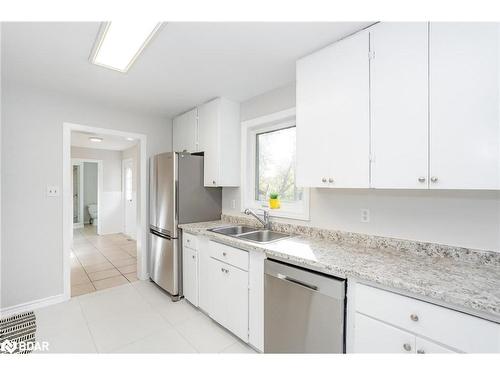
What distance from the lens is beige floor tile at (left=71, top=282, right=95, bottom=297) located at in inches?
107

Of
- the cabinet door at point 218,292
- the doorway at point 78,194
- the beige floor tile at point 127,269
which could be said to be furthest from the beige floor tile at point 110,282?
the doorway at point 78,194

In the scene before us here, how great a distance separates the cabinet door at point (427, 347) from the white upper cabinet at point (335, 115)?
80 centimetres

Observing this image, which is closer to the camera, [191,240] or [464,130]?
[464,130]

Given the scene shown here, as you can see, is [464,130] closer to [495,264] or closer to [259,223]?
[495,264]

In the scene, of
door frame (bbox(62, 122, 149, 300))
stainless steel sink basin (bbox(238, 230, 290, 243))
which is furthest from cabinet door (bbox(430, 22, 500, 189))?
door frame (bbox(62, 122, 149, 300))

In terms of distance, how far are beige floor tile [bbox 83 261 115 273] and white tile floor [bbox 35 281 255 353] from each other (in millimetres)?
940

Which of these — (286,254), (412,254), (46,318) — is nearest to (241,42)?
(286,254)

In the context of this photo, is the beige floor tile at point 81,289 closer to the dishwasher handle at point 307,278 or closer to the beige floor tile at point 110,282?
the beige floor tile at point 110,282

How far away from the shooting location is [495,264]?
3.99 feet

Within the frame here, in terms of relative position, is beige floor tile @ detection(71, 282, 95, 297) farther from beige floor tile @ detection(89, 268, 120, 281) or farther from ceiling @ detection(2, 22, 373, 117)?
ceiling @ detection(2, 22, 373, 117)

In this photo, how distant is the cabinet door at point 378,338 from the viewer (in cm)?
102

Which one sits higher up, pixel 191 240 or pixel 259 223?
pixel 259 223

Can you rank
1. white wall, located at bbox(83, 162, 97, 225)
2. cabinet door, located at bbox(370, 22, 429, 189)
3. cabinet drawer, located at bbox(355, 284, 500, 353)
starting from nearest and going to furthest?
cabinet drawer, located at bbox(355, 284, 500, 353)
cabinet door, located at bbox(370, 22, 429, 189)
white wall, located at bbox(83, 162, 97, 225)
